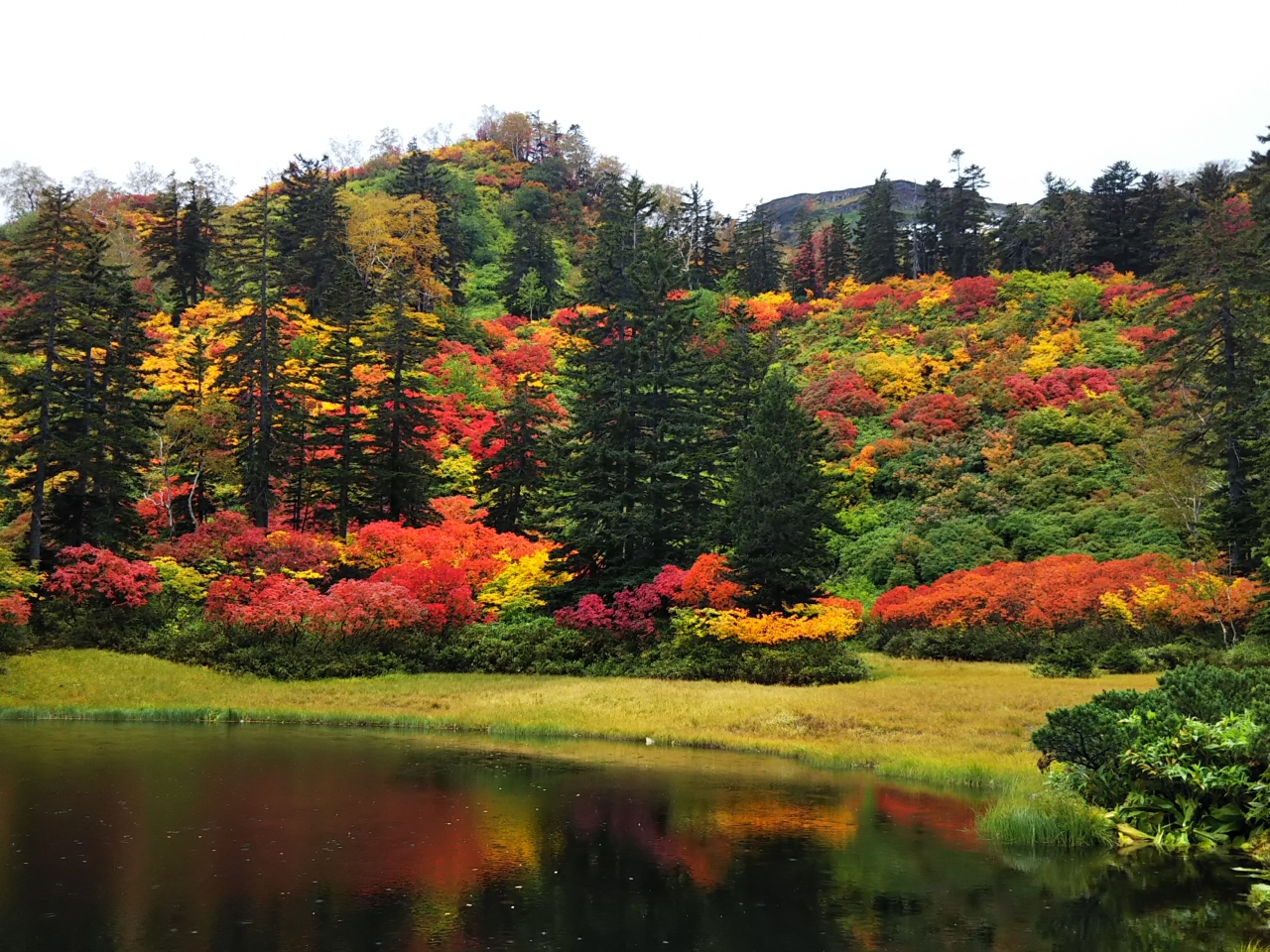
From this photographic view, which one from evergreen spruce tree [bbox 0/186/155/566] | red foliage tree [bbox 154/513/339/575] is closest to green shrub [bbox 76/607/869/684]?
red foliage tree [bbox 154/513/339/575]

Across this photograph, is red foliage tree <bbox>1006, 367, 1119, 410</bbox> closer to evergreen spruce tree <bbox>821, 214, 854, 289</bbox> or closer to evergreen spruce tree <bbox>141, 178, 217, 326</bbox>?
evergreen spruce tree <bbox>821, 214, 854, 289</bbox>

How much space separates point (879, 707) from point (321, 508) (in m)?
29.9

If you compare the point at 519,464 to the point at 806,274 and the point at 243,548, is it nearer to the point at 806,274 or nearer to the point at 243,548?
the point at 243,548

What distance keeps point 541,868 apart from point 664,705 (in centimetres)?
1461

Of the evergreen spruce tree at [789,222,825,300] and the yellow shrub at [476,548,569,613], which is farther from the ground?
the evergreen spruce tree at [789,222,825,300]

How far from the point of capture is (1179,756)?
12.8m

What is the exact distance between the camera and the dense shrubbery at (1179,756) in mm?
12508

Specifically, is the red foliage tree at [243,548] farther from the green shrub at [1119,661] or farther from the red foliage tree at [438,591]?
the green shrub at [1119,661]

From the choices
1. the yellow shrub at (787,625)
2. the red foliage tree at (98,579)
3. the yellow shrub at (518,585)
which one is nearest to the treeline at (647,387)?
the yellow shrub at (787,625)

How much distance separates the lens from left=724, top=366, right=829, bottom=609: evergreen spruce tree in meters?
32.9

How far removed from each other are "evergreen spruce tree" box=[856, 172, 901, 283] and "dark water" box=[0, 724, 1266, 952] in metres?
74.1

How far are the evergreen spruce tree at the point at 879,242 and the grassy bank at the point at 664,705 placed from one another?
196ft

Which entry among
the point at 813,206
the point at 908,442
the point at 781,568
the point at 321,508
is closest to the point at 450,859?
the point at 781,568

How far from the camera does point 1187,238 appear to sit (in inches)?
1396
